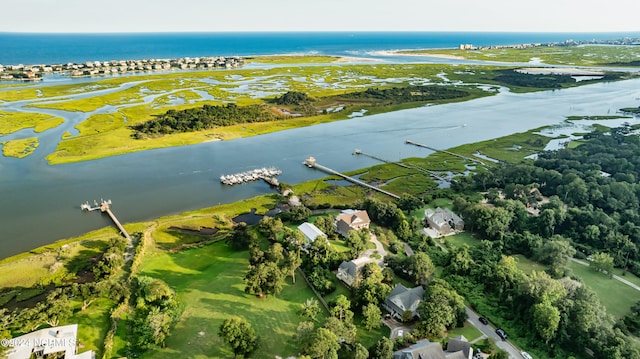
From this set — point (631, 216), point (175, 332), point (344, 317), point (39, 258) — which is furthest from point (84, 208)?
point (631, 216)

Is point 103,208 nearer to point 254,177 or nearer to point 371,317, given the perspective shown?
point 254,177

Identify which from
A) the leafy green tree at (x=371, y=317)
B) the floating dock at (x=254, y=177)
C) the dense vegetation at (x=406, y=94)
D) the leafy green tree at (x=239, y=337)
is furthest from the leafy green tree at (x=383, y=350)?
the dense vegetation at (x=406, y=94)

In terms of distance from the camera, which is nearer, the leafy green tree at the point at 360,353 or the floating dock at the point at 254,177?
the leafy green tree at the point at 360,353

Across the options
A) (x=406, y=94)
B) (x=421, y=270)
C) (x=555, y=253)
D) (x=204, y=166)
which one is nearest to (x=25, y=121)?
(x=204, y=166)

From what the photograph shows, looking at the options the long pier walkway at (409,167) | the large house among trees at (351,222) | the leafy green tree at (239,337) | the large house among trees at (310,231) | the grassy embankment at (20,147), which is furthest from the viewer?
the grassy embankment at (20,147)

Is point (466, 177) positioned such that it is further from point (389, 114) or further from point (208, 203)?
point (389, 114)

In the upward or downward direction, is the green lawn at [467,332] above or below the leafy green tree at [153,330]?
below

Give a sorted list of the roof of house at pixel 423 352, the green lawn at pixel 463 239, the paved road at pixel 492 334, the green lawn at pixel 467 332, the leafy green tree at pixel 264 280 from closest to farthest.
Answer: the roof of house at pixel 423 352 < the paved road at pixel 492 334 < the green lawn at pixel 467 332 < the leafy green tree at pixel 264 280 < the green lawn at pixel 463 239

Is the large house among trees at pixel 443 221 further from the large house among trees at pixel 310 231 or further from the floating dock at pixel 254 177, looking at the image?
the floating dock at pixel 254 177

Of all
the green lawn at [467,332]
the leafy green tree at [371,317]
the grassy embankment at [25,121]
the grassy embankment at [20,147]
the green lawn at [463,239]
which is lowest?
the green lawn at [467,332]
